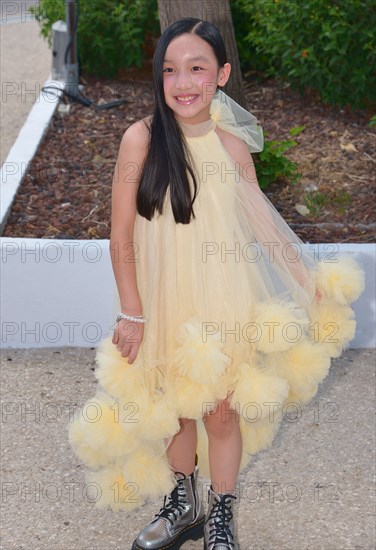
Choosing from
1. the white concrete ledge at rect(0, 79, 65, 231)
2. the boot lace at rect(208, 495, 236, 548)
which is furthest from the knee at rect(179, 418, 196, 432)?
the white concrete ledge at rect(0, 79, 65, 231)

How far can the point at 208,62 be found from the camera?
10.3ft

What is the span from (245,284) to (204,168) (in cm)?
40

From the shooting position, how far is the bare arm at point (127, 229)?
3.16m

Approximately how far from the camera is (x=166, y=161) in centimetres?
314

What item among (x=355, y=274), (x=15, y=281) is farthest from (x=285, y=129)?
(x=355, y=274)

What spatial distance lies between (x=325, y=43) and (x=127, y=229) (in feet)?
13.6

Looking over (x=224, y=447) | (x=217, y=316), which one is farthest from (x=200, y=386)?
(x=224, y=447)

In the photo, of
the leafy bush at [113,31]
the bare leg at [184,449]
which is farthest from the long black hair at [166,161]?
the leafy bush at [113,31]

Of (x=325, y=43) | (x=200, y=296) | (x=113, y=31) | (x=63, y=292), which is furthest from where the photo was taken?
(x=113, y=31)

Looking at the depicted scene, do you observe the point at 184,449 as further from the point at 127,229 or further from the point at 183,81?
the point at 183,81

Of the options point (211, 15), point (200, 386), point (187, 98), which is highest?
point (187, 98)

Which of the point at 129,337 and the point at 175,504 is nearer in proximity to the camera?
the point at 129,337

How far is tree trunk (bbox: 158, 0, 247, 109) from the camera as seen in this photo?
5555 millimetres

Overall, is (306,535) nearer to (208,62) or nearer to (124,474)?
(124,474)
